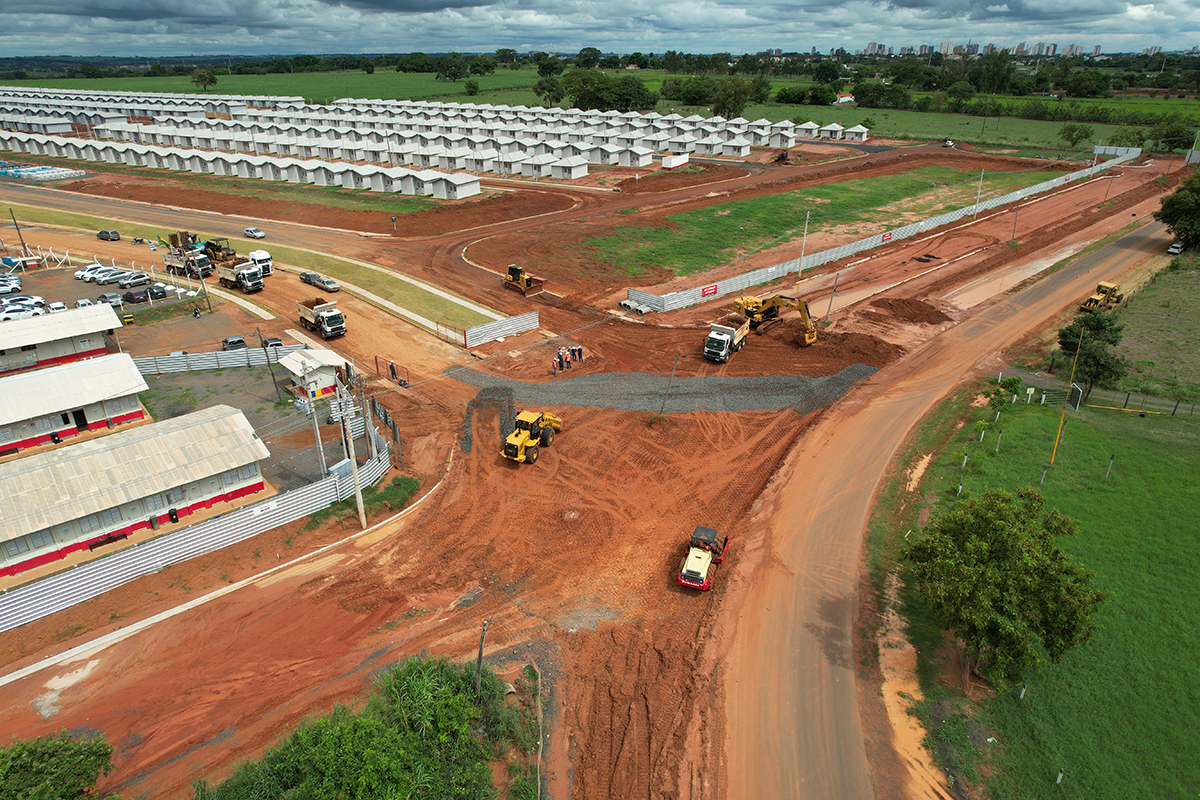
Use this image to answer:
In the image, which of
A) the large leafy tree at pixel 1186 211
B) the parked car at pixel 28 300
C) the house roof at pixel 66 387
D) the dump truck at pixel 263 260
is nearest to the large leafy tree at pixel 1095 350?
the large leafy tree at pixel 1186 211

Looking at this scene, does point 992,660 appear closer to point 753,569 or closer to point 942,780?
point 942,780

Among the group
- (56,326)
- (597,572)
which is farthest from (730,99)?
(597,572)

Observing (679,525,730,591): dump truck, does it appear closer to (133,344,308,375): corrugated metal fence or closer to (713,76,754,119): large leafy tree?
(133,344,308,375): corrugated metal fence

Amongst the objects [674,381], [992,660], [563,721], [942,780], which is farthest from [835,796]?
[674,381]

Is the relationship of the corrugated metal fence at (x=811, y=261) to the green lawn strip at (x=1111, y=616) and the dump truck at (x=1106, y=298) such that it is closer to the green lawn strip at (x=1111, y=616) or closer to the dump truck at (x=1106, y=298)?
the dump truck at (x=1106, y=298)

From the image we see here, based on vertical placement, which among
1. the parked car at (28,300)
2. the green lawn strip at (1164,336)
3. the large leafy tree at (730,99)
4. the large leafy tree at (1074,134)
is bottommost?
the green lawn strip at (1164,336)
